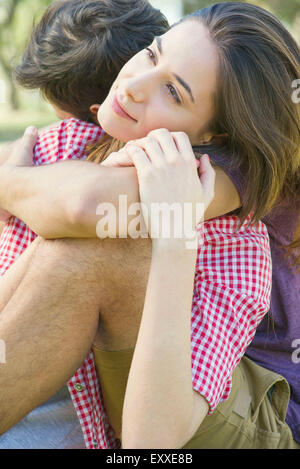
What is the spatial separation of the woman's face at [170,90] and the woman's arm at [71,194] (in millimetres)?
249

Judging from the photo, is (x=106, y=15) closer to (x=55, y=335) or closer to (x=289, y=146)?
(x=289, y=146)

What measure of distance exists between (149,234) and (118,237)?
11 centimetres

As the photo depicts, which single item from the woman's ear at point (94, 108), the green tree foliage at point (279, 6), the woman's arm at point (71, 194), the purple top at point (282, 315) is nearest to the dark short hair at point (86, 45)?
the woman's ear at point (94, 108)

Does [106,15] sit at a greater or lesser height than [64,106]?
greater

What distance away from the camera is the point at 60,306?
1813 mm

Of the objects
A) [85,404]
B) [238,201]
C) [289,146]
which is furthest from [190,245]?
[85,404]

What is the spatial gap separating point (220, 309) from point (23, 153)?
0.94 m

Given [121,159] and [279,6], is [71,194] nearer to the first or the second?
[121,159]

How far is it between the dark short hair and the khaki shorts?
1201mm

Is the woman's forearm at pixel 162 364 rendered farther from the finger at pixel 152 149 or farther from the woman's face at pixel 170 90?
the woman's face at pixel 170 90

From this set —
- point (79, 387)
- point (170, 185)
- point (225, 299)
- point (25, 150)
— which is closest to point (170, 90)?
point (170, 185)

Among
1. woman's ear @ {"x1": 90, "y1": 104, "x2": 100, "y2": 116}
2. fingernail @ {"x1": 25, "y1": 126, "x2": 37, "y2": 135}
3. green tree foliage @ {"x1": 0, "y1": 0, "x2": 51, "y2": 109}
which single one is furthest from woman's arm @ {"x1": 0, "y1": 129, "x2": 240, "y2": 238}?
green tree foliage @ {"x1": 0, "y1": 0, "x2": 51, "y2": 109}

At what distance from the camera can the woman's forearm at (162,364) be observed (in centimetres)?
162

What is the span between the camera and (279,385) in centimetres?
227
